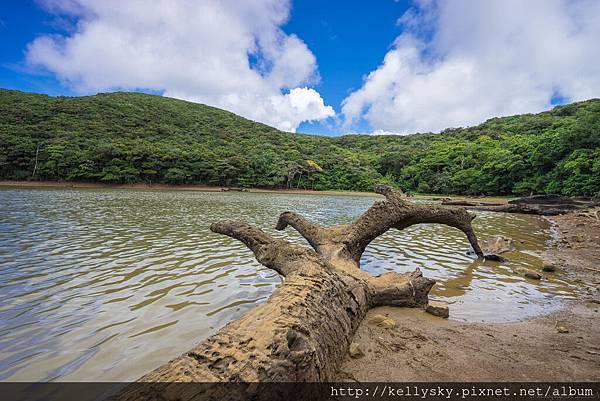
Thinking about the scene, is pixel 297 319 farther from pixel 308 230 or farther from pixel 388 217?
pixel 388 217

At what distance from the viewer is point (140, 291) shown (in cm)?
373

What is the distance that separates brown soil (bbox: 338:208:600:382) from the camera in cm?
205

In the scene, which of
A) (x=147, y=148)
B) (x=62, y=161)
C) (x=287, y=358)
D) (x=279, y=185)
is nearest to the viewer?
(x=287, y=358)

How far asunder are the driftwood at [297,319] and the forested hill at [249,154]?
1319 inches

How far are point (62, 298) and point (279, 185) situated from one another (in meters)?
51.4

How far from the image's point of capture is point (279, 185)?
54.6 m

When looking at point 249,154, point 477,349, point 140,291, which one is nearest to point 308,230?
point 140,291

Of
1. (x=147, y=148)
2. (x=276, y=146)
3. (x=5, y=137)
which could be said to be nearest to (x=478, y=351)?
(x=147, y=148)

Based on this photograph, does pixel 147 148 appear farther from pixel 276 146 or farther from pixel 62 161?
pixel 276 146

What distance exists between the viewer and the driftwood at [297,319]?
1407mm

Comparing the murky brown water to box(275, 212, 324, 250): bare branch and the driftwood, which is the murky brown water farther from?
box(275, 212, 324, 250): bare branch

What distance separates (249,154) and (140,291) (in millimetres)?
57697

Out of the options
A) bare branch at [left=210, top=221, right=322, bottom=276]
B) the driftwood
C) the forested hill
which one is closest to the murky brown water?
bare branch at [left=210, top=221, right=322, bottom=276]

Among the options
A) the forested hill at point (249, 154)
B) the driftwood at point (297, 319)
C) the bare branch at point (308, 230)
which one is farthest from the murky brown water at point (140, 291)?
the forested hill at point (249, 154)
